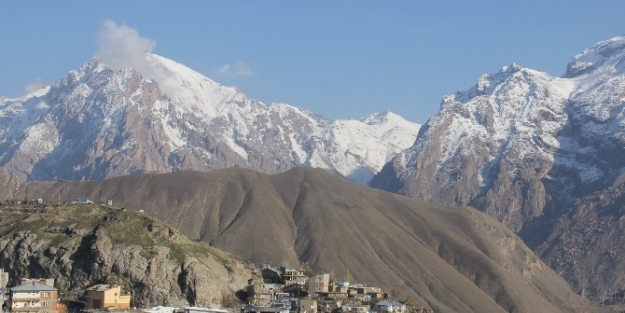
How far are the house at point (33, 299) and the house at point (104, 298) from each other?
8.11m

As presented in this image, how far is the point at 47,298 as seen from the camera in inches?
5645

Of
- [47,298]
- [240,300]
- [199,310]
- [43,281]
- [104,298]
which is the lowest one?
[199,310]

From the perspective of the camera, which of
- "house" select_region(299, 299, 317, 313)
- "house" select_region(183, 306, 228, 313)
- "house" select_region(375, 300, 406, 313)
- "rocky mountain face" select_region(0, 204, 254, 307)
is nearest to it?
"house" select_region(183, 306, 228, 313)

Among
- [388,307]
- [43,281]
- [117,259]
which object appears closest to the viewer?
[43,281]

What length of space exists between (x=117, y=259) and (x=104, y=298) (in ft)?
52.7

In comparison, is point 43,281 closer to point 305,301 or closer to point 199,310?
point 199,310

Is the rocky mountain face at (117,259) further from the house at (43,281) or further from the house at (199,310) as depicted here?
the house at (199,310)

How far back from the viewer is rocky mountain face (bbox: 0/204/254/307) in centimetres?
16562

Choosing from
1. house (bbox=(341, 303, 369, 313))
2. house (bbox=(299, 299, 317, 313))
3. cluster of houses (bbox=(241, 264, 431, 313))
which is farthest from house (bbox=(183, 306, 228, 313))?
house (bbox=(341, 303, 369, 313))

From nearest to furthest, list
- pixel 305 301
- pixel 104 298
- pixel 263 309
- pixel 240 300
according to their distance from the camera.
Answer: pixel 104 298 < pixel 263 309 < pixel 240 300 < pixel 305 301

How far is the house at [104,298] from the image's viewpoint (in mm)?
151500

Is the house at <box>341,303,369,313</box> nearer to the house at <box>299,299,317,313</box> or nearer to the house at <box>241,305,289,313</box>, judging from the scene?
the house at <box>299,299,317,313</box>

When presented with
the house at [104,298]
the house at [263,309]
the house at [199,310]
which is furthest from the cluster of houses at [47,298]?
the house at [263,309]

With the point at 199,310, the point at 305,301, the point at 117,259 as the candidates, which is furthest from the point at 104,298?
the point at 305,301
